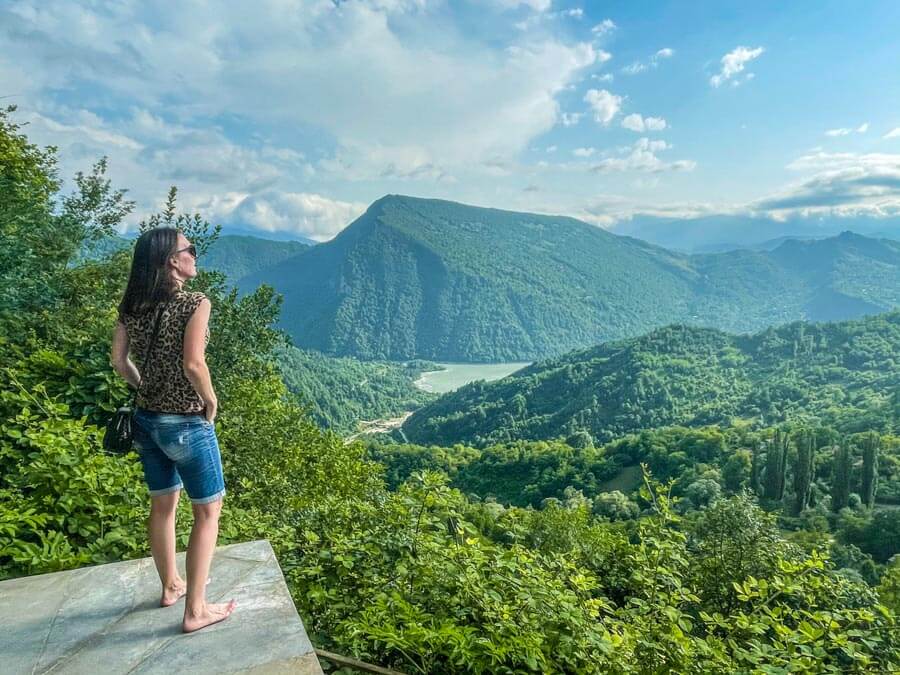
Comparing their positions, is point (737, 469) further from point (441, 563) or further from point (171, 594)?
point (171, 594)

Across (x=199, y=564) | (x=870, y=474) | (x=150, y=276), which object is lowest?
(x=870, y=474)

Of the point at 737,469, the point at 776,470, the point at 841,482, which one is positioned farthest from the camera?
the point at 737,469

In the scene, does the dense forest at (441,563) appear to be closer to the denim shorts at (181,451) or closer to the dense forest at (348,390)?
the denim shorts at (181,451)

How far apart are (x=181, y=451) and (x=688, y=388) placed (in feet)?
443

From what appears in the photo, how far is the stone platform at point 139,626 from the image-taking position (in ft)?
7.89

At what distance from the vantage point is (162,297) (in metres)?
2.57

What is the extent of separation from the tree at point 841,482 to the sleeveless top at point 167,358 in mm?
70445

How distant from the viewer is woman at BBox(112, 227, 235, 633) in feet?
8.34

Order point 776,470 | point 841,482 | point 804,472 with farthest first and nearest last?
point 776,470 < point 804,472 < point 841,482

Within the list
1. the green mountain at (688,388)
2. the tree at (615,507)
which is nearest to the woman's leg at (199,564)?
the tree at (615,507)

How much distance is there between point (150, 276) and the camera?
257cm

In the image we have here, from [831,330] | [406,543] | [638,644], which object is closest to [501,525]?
[406,543]

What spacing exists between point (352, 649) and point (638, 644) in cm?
160

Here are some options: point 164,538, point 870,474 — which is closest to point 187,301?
point 164,538
